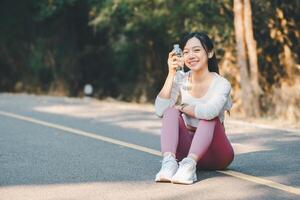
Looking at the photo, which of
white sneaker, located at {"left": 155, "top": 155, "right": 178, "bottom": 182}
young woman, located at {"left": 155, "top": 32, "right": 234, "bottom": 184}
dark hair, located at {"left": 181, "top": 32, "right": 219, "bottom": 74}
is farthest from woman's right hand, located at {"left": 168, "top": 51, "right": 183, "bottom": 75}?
white sneaker, located at {"left": 155, "top": 155, "right": 178, "bottom": 182}

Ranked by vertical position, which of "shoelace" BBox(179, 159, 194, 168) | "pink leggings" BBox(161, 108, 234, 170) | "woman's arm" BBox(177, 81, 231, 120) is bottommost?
"shoelace" BBox(179, 159, 194, 168)

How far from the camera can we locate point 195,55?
248 inches

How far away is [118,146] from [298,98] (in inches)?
232

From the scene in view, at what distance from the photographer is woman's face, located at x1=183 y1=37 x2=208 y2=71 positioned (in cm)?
631

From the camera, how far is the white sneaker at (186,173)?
567cm

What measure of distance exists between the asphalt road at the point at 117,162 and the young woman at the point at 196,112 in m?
0.19

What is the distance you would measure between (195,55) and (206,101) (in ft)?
1.28

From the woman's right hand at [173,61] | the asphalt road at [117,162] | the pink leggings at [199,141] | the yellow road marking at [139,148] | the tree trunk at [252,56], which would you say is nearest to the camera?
the asphalt road at [117,162]

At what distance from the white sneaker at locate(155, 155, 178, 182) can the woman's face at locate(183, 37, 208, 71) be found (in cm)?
85

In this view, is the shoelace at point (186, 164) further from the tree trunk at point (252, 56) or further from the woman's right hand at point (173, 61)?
the tree trunk at point (252, 56)

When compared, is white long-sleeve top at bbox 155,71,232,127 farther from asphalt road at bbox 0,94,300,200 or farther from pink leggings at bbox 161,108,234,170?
asphalt road at bbox 0,94,300,200

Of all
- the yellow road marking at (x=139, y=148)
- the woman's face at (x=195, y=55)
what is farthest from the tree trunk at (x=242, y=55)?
the woman's face at (x=195, y=55)

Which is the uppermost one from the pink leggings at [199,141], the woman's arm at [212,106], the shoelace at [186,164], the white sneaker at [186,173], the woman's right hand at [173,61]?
the woman's right hand at [173,61]

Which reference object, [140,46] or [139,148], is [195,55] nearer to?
[139,148]
